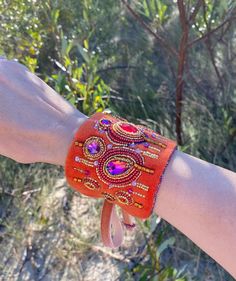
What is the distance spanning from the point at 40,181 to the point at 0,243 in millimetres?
274

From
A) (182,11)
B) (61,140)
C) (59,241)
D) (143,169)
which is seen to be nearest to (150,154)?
(143,169)

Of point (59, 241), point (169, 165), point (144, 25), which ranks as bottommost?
point (59, 241)

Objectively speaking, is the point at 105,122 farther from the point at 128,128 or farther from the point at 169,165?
the point at 169,165

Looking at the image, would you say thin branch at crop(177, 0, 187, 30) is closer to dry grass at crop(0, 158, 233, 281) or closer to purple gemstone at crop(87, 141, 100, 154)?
dry grass at crop(0, 158, 233, 281)

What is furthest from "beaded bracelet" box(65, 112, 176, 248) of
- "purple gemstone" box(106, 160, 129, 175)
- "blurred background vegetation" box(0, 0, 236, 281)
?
"blurred background vegetation" box(0, 0, 236, 281)

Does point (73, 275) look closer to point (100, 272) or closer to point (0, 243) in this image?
point (100, 272)

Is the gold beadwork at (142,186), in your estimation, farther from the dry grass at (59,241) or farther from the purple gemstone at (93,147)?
the dry grass at (59,241)

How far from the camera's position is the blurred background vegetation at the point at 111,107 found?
1.55m

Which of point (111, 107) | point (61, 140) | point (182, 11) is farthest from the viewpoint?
point (111, 107)

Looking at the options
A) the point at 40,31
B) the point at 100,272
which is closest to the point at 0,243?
the point at 100,272

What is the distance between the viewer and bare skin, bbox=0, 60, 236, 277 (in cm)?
73

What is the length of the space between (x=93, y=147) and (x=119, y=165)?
5 centimetres

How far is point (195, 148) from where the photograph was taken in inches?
68.6

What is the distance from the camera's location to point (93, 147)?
0.81m
